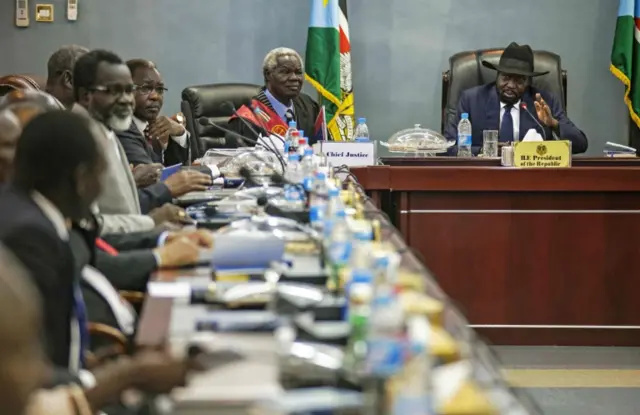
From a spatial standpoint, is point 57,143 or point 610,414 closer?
point 57,143

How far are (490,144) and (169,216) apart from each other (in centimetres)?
247

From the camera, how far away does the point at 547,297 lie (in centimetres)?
440

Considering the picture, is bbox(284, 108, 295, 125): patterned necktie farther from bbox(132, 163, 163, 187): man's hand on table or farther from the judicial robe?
bbox(132, 163, 163, 187): man's hand on table

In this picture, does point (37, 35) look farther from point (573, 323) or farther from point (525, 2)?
point (573, 323)

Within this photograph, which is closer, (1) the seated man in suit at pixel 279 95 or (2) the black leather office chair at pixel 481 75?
(1) the seated man in suit at pixel 279 95

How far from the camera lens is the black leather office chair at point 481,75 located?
5.77m

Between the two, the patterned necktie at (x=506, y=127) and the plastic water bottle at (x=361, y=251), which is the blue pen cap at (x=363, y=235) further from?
the patterned necktie at (x=506, y=127)

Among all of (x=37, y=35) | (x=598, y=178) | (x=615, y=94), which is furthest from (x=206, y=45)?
(x=598, y=178)

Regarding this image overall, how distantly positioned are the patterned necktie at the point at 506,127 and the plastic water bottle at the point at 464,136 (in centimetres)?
22

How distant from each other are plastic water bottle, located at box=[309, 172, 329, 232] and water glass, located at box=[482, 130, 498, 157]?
210 cm

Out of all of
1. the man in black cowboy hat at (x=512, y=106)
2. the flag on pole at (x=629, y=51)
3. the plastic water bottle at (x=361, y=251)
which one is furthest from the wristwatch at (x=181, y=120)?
the plastic water bottle at (x=361, y=251)

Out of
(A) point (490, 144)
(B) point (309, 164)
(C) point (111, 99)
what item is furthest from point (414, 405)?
(A) point (490, 144)

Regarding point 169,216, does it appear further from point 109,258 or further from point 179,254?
point 179,254

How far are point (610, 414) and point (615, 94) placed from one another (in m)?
3.66
